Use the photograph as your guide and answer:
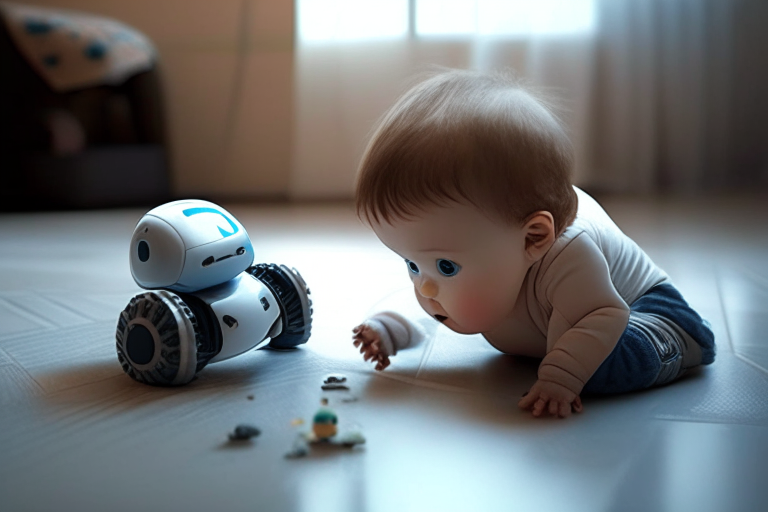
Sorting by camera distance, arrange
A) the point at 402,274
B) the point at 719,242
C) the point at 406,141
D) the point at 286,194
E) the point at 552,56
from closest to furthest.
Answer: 1. the point at 406,141
2. the point at 402,274
3. the point at 719,242
4. the point at 552,56
5. the point at 286,194

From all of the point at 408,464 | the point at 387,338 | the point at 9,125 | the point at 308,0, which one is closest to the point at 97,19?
the point at 9,125

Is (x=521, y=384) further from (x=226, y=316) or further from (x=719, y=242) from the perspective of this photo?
(x=719, y=242)

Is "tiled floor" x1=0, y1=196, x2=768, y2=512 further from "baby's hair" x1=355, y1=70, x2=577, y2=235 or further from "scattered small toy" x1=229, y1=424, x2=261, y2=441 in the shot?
"baby's hair" x1=355, y1=70, x2=577, y2=235

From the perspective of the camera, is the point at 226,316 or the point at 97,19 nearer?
the point at 226,316

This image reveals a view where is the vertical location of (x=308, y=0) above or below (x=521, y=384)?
above

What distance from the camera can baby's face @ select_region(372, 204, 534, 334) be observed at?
30.8 inches

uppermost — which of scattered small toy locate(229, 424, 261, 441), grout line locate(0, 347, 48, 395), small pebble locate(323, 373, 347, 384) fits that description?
scattered small toy locate(229, 424, 261, 441)

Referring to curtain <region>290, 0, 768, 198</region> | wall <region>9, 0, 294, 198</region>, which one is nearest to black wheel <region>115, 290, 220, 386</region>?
curtain <region>290, 0, 768, 198</region>

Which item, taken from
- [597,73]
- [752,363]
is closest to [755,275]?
[752,363]

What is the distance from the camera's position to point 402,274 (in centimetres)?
148

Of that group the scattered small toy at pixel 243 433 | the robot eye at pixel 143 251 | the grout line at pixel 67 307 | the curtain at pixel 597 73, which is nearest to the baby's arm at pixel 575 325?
the scattered small toy at pixel 243 433

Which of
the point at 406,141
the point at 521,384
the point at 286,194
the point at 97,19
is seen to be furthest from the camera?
the point at 286,194

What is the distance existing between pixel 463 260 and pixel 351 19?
223 centimetres

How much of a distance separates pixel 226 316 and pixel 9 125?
2.35 m
